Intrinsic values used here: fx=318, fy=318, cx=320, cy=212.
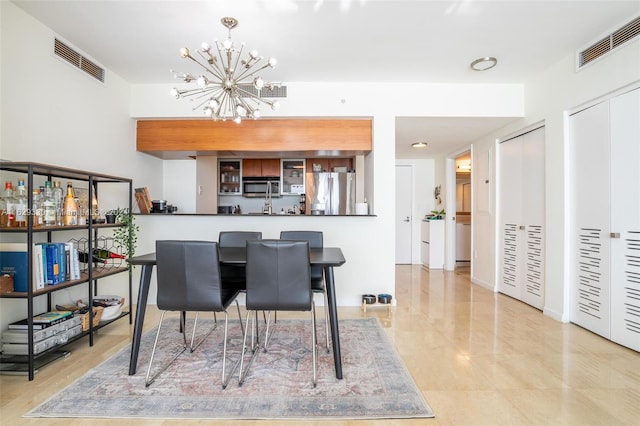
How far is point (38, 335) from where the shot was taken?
7.11ft

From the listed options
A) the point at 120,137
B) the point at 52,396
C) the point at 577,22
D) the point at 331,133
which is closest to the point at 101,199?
the point at 120,137

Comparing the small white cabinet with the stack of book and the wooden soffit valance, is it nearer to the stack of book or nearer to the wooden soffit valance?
the wooden soffit valance

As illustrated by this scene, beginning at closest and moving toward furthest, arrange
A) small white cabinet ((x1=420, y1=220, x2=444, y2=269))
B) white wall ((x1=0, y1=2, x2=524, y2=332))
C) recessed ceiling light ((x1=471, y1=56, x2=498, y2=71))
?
recessed ceiling light ((x1=471, y1=56, x2=498, y2=71))
white wall ((x1=0, y1=2, x2=524, y2=332))
small white cabinet ((x1=420, y1=220, x2=444, y2=269))

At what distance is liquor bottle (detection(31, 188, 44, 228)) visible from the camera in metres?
2.18

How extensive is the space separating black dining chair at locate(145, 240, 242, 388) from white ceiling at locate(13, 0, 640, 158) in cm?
183

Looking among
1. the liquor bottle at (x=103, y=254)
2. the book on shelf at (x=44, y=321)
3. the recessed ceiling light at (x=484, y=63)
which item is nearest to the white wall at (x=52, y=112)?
the book on shelf at (x=44, y=321)

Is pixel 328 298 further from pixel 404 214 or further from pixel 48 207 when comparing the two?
pixel 404 214

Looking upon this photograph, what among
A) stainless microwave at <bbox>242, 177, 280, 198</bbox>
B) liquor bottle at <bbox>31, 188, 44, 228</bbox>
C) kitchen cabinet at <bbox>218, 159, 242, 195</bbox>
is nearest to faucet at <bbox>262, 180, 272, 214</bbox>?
stainless microwave at <bbox>242, 177, 280, 198</bbox>

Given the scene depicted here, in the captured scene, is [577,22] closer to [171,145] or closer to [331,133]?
[331,133]

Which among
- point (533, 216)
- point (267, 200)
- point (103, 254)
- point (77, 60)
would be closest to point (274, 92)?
point (77, 60)

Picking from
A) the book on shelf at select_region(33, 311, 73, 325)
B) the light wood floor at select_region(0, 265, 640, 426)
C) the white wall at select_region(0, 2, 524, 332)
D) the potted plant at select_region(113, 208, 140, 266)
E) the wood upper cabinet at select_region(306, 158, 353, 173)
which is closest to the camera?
the light wood floor at select_region(0, 265, 640, 426)

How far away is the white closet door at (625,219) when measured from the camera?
252 centimetres

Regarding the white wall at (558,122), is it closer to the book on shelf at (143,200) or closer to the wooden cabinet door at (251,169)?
the wooden cabinet door at (251,169)

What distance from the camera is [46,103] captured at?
2.67 meters
